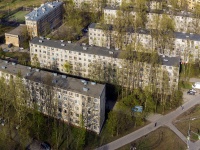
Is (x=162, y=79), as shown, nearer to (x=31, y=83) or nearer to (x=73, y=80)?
(x=73, y=80)

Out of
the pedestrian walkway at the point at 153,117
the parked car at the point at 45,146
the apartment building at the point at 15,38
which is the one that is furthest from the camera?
the apartment building at the point at 15,38

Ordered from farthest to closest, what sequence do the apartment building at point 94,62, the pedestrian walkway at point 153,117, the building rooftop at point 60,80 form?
the apartment building at point 94,62
the pedestrian walkway at point 153,117
the building rooftop at point 60,80

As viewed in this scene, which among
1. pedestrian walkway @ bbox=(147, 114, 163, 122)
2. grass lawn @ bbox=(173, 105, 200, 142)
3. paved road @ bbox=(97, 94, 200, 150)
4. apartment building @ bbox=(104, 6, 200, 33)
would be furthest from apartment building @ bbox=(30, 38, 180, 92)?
apartment building @ bbox=(104, 6, 200, 33)

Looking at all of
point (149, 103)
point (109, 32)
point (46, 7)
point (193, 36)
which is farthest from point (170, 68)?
point (46, 7)

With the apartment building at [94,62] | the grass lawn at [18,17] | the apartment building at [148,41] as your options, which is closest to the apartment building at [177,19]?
the apartment building at [148,41]

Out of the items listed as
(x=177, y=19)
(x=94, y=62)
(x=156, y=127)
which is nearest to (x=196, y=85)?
(x=156, y=127)

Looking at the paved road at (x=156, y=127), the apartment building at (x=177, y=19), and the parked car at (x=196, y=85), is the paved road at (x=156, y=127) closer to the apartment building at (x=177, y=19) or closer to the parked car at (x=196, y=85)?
the parked car at (x=196, y=85)
